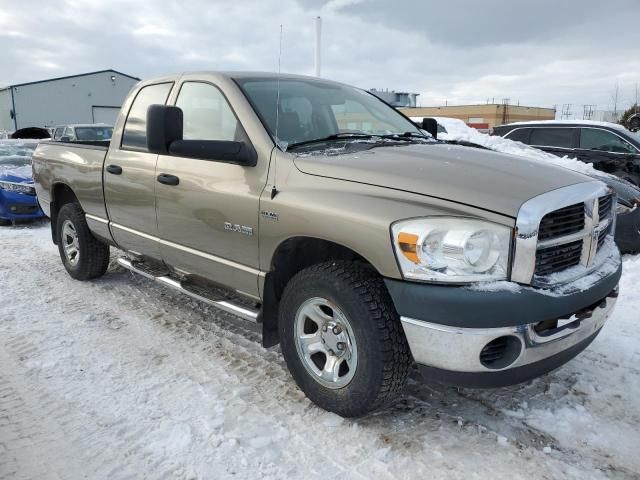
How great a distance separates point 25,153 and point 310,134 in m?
9.21

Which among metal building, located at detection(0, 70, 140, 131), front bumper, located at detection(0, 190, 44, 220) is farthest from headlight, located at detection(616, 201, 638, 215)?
metal building, located at detection(0, 70, 140, 131)

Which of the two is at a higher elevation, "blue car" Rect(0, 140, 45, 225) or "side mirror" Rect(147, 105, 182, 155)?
"side mirror" Rect(147, 105, 182, 155)

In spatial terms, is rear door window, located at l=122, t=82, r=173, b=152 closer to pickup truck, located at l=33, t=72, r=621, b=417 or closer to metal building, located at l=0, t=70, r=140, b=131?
pickup truck, located at l=33, t=72, r=621, b=417

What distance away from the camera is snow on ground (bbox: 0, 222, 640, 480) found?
242cm

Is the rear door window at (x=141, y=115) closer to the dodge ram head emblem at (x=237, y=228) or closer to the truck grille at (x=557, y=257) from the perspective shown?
the dodge ram head emblem at (x=237, y=228)

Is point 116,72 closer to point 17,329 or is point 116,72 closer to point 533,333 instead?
point 17,329

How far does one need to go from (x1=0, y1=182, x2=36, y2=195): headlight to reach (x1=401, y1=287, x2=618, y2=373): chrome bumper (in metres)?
8.30

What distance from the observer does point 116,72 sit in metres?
39.4

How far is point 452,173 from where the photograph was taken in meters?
2.58

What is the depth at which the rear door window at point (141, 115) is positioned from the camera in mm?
4047

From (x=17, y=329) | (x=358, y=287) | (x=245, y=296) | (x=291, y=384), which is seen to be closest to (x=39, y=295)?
(x=17, y=329)

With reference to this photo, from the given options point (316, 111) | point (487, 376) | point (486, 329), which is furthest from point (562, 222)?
point (316, 111)

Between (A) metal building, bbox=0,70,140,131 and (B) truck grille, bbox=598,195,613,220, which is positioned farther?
(A) metal building, bbox=0,70,140,131

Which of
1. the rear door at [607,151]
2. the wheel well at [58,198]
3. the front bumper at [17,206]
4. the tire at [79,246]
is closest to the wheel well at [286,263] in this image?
the tire at [79,246]
